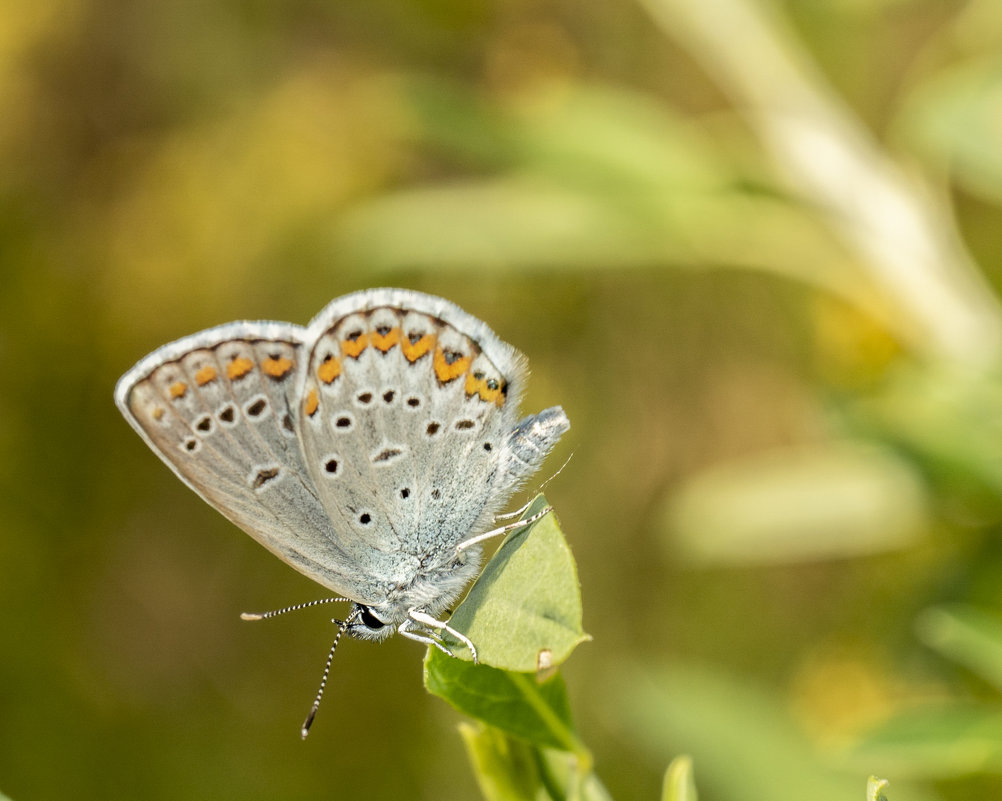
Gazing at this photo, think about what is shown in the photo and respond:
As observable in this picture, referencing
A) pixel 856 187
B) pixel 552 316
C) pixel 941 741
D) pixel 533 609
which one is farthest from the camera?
pixel 552 316

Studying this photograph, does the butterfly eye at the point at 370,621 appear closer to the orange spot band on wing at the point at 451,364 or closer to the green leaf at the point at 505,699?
the orange spot band on wing at the point at 451,364

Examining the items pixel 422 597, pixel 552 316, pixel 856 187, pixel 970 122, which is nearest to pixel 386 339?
pixel 422 597

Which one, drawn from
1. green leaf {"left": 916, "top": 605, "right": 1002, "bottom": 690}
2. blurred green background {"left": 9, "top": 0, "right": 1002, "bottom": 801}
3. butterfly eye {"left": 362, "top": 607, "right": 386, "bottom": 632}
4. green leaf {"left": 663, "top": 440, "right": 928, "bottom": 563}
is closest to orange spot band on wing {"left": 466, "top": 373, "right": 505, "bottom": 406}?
butterfly eye {"left": 362, "top": 607, "right": 386, "bottom": 632}

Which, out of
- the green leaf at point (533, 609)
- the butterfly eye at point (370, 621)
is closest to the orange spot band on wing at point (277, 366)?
the butterfly eye at point (370, 621)

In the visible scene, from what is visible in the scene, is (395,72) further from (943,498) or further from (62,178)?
(943,498)

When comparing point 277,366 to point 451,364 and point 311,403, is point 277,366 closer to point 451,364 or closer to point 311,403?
point 311,403

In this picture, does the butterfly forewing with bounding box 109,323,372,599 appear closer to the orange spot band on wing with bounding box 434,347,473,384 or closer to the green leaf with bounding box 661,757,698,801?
the orange spot band on wing with bounding box 434,347,473,384

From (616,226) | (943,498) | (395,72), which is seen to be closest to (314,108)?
(395,72)
